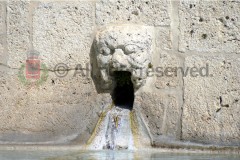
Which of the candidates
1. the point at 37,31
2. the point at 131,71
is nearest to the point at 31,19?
the point at 37,31

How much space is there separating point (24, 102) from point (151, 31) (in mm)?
755

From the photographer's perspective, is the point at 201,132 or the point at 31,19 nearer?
the point at 201,132

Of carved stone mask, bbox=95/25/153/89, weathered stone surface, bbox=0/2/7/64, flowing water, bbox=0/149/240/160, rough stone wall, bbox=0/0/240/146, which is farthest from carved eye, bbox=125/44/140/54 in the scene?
weathered stone surface, bbox=0/2/7/64

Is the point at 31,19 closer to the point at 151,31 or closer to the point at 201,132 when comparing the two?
the point at 151,31

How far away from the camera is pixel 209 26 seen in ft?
9.31

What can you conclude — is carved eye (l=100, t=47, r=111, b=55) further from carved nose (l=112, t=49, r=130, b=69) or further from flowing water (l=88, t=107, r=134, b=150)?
flowing water (l=88, t=107, r=134, b=150)

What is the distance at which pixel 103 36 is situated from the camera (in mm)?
2818

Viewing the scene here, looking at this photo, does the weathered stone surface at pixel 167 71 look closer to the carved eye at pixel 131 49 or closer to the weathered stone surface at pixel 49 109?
the carved eye at pixel 131 49

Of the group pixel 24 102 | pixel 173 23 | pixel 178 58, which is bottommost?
pixel 24 102

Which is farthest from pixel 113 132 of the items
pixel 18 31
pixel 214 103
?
pixel 18 31

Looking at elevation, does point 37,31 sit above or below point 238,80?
above

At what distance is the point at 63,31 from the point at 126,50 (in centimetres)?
39

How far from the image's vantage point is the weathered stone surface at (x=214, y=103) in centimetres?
277

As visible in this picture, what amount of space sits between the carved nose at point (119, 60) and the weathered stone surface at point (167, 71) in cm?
18
